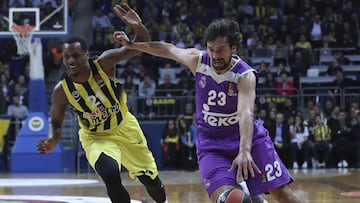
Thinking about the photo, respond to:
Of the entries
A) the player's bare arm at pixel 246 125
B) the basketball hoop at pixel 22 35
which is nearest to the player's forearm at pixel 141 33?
the player's bare arm at pixel 246 125

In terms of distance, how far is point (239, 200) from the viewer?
18.0ft

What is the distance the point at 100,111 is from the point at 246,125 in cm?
235

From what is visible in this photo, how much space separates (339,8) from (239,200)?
61.9 ft

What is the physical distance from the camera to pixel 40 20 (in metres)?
16.8

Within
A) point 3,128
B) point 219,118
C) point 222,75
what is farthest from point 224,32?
point 3,128

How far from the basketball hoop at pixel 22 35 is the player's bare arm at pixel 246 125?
11651 millimetres

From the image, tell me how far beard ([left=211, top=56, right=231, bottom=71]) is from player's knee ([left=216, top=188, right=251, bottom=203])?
0.94 meters

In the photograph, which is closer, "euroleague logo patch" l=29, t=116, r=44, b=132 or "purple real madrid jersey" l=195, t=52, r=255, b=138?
"purple real madrid jersey" l=195, t=52, r=255, b=138

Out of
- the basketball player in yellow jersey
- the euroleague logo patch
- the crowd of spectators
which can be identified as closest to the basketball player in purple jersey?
the basketball player in yellow jersey

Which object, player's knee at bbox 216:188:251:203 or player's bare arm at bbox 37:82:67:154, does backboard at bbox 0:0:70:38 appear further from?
player's knee at bbox 216:188:251:203

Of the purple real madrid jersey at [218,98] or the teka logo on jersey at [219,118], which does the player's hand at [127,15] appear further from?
the teka logo on jersey at [219,118]

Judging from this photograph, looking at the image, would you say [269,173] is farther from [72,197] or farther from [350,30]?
[350,30]

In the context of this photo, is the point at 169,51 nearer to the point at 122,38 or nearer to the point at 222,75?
the point at 122,38

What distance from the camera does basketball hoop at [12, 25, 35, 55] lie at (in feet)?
54.7
